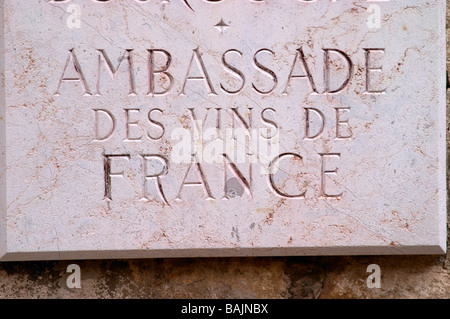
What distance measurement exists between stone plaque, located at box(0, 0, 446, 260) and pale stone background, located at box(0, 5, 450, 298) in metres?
0.16

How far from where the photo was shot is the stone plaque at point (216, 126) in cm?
225

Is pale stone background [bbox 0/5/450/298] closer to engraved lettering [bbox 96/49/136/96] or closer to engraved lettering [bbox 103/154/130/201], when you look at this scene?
engraved lettering [bbox 103/154/130/201]

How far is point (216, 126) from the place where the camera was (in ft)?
7.42

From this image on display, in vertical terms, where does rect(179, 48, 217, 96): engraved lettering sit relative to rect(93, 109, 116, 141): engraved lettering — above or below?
above

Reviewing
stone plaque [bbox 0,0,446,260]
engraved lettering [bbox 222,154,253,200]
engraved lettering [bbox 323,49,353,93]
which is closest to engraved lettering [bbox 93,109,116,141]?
stone plaque [bbox 0,0,446,260]

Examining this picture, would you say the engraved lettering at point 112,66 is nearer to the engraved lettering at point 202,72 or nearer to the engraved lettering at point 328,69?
the engraved lettering at point 202,72

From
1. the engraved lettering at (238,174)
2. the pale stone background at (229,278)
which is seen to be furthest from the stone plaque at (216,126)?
the pale stone background at (229,278)

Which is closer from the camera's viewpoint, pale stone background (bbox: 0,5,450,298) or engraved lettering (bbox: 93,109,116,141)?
engraved lettering (bbox: 93,109,116,141)

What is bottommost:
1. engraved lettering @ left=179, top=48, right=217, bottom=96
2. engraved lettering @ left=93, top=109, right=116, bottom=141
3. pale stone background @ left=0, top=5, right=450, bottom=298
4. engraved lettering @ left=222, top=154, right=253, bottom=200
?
pale stone background @ left=0, top=5, right=450, bottom=298

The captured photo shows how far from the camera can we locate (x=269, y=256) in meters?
2.33

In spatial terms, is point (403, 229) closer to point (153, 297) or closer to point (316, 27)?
point (316, 27)

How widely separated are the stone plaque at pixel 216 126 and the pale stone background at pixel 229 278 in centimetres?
16

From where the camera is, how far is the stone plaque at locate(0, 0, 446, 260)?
2.25m

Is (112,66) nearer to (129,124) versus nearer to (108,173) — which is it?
(129,124)
